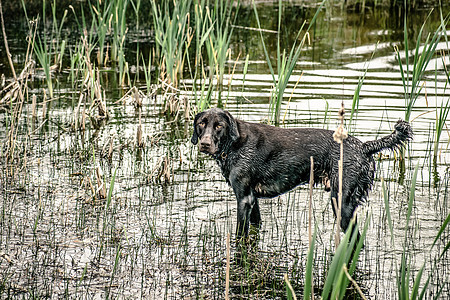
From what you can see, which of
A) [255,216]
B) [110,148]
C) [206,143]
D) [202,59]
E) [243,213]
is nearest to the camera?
[206,143]

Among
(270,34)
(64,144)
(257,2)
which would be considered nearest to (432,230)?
(64,144)

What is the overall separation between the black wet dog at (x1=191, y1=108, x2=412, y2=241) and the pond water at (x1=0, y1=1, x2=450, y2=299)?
366 millimetres

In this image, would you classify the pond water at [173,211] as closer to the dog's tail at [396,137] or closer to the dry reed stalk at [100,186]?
the dry reed stalk at [100,186]

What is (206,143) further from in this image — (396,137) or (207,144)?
(396,137)

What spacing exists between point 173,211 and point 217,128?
46.5 inches

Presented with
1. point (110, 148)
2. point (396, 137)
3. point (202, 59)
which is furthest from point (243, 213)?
point (202, 59)

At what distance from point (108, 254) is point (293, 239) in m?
1.66

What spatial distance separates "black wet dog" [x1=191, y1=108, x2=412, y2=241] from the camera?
5.76 meters

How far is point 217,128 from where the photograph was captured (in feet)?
19.3

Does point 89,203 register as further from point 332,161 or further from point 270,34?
point 270,34

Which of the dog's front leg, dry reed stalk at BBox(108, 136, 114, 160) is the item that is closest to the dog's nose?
the dog's front leg

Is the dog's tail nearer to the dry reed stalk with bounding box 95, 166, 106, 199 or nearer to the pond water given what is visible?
the pond water

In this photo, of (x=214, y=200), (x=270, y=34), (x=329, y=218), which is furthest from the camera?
(x=270, y=34)

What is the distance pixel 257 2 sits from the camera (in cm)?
1964
